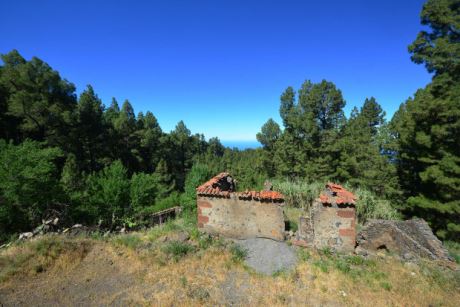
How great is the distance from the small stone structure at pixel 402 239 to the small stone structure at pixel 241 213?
3360 millimetres

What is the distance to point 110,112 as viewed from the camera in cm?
3481

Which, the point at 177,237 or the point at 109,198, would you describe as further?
the point at 109,198

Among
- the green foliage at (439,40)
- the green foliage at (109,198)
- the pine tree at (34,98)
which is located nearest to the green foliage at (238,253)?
the green foliage at (109,198)

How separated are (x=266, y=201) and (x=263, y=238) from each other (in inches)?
59.6

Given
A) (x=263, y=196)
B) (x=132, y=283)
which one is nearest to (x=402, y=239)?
(x=263, y=196)

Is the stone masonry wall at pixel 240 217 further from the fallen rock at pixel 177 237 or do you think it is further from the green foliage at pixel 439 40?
the green foliage at pixel 439 40

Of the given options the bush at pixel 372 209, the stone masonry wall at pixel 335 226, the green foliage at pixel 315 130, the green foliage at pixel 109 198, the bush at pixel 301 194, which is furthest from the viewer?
the green foliage at pixel 315 130

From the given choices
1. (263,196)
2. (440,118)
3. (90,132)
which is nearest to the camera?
(263,196)

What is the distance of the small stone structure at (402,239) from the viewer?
804 cm

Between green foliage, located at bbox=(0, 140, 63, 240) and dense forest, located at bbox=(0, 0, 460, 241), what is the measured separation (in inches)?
2.1

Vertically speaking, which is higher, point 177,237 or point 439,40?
point 439,40

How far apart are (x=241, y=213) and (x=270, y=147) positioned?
2121cm

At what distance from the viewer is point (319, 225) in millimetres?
8438

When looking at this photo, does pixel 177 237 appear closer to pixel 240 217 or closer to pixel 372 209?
pixel 240 217
